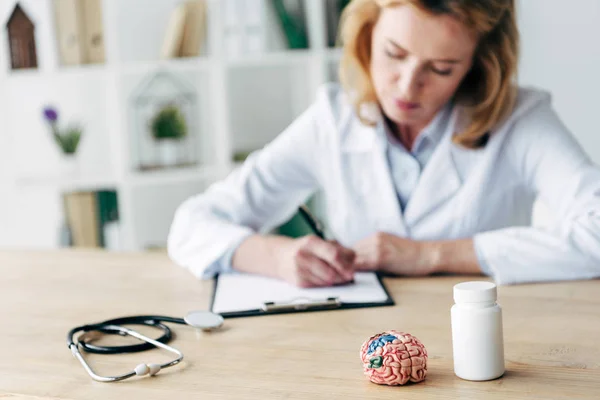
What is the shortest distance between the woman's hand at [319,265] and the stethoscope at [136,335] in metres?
→ 0.25

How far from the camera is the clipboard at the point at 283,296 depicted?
1290 mm

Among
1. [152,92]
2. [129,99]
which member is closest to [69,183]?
[129,99]

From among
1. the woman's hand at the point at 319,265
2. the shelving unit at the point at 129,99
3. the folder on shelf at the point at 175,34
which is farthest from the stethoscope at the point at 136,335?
the folder on shelf at the point at 175,34

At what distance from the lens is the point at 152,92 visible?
3377 millimetres

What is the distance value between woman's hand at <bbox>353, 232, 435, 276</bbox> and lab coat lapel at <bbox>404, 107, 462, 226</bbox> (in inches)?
8.6

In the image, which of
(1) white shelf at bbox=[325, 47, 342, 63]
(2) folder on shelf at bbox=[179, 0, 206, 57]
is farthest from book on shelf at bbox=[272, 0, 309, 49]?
(2) folder on shelf at bbox=[179, 0, 206, 57]

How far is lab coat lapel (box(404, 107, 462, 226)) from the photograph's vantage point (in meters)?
1.74

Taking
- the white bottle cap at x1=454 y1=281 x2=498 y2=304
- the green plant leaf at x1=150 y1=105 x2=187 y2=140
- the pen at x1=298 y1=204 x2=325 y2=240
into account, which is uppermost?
the green plant leaf at x1=150 y1=105 x2=187 y2=140

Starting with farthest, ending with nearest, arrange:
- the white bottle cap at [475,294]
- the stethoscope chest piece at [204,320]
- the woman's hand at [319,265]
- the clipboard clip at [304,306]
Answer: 1. the woman's hand at [319,265]
2. the clipboard clip at [304,306]
3. the stethoscope chest piece at [204,320]
4. the white bottle cap at [475,294]

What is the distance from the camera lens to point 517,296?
1340mm

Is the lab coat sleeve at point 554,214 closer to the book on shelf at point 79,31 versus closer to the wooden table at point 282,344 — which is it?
the wooden table at point 282,344

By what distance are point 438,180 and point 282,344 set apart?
744mm

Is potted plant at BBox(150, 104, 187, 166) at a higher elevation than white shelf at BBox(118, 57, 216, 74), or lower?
lower

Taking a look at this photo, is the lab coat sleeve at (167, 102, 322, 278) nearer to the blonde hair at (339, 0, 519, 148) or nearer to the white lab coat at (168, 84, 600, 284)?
the white lab coat at (168, 84, 600, 284)
